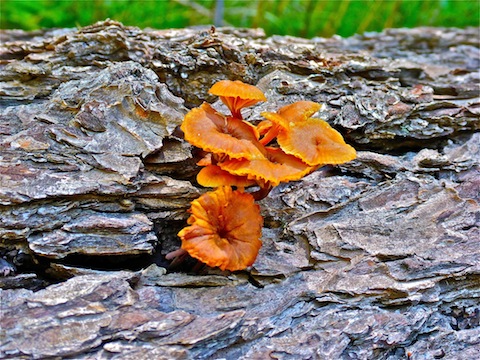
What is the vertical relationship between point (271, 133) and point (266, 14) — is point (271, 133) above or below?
below

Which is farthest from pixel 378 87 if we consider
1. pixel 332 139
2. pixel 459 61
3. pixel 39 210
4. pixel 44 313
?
pixel 44 313

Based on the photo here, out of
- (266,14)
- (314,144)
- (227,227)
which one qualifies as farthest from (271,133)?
(266,14)

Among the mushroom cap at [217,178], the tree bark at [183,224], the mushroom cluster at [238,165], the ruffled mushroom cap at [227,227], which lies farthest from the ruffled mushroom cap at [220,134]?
the tree bark at [183,224]

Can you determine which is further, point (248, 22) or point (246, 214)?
point (248, 22)

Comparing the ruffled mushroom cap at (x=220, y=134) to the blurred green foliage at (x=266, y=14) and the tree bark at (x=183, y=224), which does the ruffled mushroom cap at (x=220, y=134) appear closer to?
the tree bark at (x=183, y=224)

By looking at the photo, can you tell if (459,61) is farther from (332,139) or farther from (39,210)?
(39,210)

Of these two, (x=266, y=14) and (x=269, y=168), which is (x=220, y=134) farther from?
(x=266, y=14)
